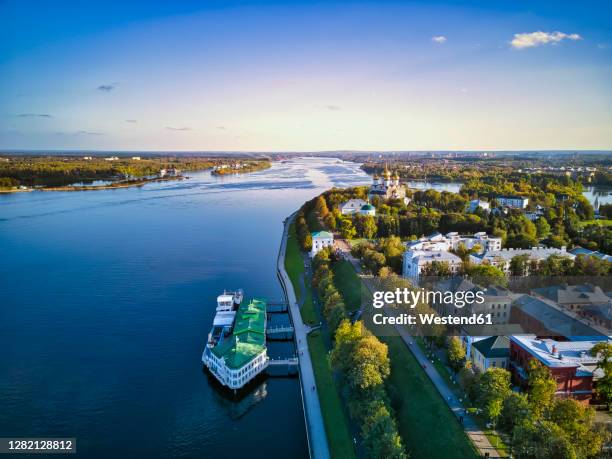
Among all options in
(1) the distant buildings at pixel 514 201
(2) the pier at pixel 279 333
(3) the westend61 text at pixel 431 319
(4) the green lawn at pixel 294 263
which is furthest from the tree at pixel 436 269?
(1) the distant buildings at pixel 514 201

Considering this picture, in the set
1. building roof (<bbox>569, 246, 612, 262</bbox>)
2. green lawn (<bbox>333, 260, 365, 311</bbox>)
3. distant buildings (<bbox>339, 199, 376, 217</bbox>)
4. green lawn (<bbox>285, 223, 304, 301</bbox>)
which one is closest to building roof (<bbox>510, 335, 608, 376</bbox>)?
green lawn (<bbox>333, 260, 365, 311</bbox>)

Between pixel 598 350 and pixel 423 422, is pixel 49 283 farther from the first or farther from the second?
pixel 598 350

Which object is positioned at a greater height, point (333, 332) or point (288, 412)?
point (333, 332)

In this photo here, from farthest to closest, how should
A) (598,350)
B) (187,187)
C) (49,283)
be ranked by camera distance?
(187,187), (49,283), (598,350)

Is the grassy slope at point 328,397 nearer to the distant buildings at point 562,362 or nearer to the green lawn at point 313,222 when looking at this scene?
the distant buildings at point 562,362

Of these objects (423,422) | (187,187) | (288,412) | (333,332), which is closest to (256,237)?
(333,332)

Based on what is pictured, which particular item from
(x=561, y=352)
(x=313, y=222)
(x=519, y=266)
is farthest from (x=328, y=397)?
(x=313, y=222)

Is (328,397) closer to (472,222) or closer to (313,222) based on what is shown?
(472,222)
